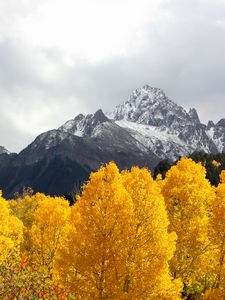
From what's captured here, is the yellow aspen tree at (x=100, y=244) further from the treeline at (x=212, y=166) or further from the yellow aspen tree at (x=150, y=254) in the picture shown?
the treeline at (x=212, y=166)

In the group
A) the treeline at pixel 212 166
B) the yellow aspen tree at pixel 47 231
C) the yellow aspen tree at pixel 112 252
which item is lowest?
the yellow aspen tree at pixel 112 252

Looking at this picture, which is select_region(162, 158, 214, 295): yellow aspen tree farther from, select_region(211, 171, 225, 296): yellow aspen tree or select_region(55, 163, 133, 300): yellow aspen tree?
select_region(55, 163, 133, 300): yellow aspen tree

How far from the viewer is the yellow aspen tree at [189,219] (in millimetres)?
38125

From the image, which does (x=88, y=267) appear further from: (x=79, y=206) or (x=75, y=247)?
(x=79, y=206)

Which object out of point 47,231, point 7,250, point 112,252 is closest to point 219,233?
point 112,252

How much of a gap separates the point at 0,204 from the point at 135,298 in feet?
63.7

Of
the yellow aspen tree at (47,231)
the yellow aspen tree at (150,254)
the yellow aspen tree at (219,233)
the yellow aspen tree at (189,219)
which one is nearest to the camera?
the yellow aspen tree at (150,254)

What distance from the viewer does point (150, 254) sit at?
27047 mm

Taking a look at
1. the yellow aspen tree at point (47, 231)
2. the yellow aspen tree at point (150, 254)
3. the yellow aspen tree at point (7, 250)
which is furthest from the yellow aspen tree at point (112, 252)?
the yellow aspen tree at point (47, 231)

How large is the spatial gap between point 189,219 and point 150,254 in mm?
13433

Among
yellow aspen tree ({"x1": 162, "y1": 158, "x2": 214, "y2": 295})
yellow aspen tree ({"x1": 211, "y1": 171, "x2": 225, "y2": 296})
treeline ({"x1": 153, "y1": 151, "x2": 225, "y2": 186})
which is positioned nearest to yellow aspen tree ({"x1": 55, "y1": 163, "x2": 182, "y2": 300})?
yellow aspen tree ({"x1": 211, "y1": 171, "x2": 225, "y2": 296})

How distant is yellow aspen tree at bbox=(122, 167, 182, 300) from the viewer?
87.1ft

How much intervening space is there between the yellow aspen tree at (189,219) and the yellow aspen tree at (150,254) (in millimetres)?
10291

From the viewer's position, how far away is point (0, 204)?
134 ft
